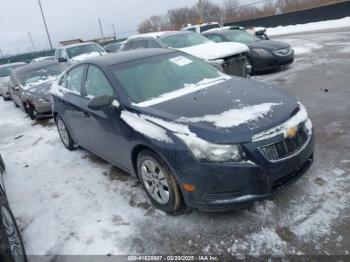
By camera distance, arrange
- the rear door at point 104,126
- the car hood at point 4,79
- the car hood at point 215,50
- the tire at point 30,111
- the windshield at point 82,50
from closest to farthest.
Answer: the rear door at point 104,126, the car hood at point 215,50, the tire at point 30,111, the windshield at point 82,50, the car hood at point 4,79

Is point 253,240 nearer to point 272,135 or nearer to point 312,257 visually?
point 312,257

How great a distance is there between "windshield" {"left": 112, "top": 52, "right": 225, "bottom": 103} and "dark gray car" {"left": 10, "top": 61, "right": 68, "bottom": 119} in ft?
16.5

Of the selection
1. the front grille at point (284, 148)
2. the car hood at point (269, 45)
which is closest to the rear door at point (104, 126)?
the front grille at point (284, 148)

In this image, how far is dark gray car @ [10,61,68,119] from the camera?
27.9 feet

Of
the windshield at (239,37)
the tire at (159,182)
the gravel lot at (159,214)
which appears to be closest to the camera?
the gravel lot at (159,214)

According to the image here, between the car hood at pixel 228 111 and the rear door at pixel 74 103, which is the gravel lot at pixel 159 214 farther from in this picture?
the car hood at pixel 228 111

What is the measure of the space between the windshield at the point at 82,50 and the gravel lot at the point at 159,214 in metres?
8.95

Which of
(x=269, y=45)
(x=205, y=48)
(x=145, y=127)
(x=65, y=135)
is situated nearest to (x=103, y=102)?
(x=145, y=127)

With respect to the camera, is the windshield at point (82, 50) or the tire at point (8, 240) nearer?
the tire at point (8, 240)

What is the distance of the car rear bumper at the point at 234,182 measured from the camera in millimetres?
2850

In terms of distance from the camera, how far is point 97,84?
14.1ft

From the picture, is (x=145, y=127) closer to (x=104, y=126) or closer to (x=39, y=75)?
(x=104, y=126)

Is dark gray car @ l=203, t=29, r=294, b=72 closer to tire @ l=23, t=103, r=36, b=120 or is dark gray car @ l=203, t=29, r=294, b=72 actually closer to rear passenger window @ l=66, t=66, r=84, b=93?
rear passenger window @ l=66, t=66, r=84, b=93

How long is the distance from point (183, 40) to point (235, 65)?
2.09m
